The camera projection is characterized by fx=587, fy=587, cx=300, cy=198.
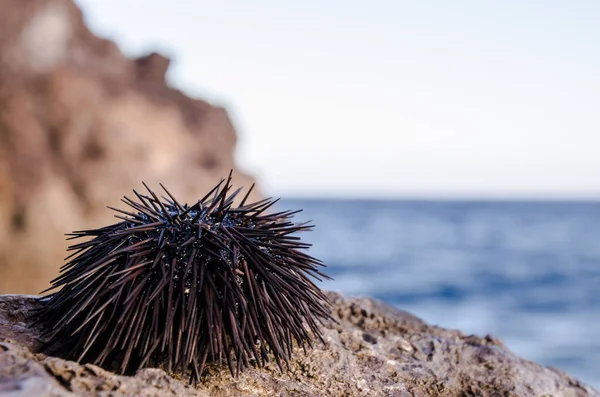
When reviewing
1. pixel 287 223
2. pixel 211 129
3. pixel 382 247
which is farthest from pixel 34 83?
pixel 382 247

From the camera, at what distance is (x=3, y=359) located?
5.97ft

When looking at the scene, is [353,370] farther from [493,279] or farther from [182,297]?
[493,279]

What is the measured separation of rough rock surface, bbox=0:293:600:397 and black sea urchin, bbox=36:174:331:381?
95mm

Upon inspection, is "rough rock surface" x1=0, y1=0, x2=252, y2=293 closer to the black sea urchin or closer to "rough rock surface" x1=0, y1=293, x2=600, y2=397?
"rough rock surface" x1=0, y1=293, x2=600, y2=397

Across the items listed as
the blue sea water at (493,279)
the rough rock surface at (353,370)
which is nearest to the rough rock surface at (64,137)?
the blue sea water at (493,279)

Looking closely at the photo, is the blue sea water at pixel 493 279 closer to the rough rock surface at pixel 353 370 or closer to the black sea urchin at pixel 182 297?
the rough rock surface at pixel 353 370

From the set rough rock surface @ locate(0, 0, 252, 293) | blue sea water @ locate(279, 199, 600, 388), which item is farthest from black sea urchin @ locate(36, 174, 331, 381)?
rough rock surface @ locate(0, 0, 252, 293)

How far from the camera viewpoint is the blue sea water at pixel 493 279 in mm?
15336

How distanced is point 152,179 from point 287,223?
354 inches

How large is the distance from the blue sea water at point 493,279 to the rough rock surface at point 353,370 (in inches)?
25.1

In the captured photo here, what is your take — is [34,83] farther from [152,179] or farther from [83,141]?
[152,179]

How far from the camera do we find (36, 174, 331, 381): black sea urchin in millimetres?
2006

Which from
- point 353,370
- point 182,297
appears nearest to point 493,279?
point 353,370

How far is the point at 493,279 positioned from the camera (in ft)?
80.0
